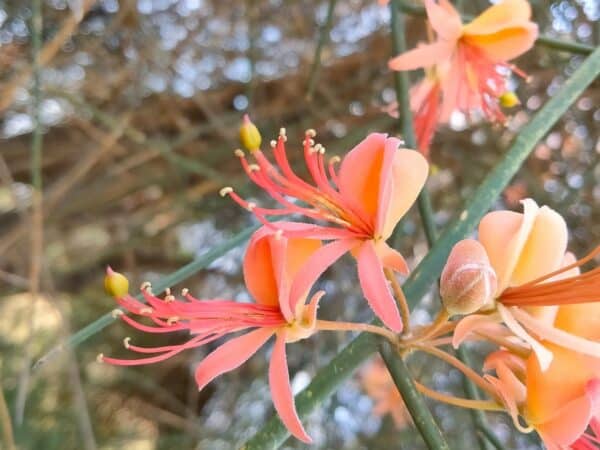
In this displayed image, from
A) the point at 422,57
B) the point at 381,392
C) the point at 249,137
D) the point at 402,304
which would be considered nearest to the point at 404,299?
the point at 402,304

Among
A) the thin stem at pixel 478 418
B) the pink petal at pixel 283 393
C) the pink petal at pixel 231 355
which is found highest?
the pink petal at pixel 283 393

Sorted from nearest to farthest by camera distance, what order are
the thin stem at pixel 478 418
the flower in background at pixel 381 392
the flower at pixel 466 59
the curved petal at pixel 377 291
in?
the curved petal at pixel 377 291 → the thin stem at pixel 478 418 → the flower at pixel 466 59 → the flower in background at pixel 381 392

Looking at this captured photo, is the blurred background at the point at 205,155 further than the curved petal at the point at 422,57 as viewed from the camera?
Yes

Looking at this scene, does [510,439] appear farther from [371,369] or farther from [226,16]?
[226,16]

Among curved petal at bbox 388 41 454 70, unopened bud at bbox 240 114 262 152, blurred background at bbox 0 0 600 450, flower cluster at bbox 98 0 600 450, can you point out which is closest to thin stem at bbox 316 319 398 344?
flower cluster at bbox 98 0 600 450

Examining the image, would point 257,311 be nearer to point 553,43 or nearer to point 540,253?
point 540,253

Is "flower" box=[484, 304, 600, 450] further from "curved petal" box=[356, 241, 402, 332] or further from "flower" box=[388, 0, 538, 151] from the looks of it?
"flower" box=[388, 0, 538, 151]

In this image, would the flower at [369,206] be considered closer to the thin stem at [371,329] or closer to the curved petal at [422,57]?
the thin stem at [371,329]

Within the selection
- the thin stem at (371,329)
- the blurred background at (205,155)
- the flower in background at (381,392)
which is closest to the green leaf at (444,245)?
the thin stem at (371,329)

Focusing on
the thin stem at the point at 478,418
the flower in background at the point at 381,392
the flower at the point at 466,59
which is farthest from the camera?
the flower in background at the point at 381,392
